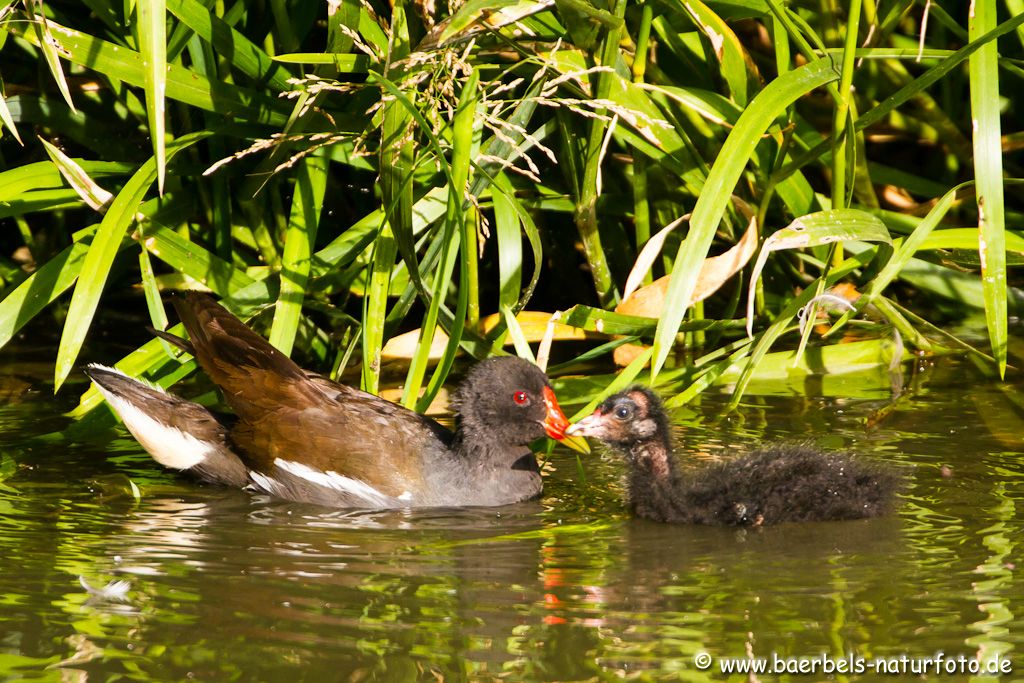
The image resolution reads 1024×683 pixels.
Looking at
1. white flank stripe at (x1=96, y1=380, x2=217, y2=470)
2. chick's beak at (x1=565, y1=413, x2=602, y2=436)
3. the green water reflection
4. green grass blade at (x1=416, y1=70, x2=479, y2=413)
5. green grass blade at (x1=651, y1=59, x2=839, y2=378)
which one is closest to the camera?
the green water reflection

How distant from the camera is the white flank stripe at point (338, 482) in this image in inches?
174

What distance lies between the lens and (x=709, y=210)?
4066 mm

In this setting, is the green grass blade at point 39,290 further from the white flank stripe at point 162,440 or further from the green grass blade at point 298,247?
the green grass blade at point 298,247

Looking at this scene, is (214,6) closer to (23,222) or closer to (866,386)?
(23,222)

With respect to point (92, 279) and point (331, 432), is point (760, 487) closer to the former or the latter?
point (331, 432)

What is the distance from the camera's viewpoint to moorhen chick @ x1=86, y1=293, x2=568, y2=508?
4.46m

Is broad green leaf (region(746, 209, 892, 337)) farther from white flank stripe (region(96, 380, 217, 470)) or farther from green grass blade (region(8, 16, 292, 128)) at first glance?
white flank stripe (region(96, 380, 217, 470))

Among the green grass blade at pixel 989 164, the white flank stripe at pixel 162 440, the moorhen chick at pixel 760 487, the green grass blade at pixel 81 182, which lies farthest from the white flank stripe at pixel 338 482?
the green grass blade at pixel 989 164

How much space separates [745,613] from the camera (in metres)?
3.27

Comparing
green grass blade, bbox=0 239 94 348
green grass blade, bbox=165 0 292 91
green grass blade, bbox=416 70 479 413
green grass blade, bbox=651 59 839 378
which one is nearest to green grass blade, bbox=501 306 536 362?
green grass blade, bbox=416 70 479 413

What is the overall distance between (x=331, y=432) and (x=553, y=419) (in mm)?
726

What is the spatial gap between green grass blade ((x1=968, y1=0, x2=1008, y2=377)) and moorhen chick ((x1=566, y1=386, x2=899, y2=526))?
0.65m

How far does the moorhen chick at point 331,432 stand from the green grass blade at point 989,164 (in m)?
1.42

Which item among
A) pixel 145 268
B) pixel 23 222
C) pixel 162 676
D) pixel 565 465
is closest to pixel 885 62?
pixel 565 465
